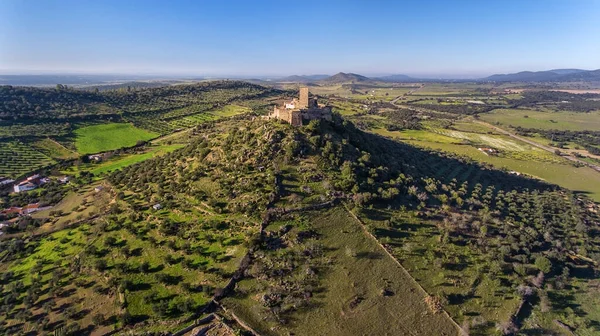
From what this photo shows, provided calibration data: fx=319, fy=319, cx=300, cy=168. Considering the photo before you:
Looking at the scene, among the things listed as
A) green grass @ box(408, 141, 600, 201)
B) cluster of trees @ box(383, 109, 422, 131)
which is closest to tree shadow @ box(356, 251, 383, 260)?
green grass @ box(408, 141, 600, 201)

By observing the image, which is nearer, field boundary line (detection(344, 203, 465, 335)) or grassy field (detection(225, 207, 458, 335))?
grassy field (detection(225, 207, 458, 335))

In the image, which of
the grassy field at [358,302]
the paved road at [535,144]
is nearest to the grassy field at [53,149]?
the grassy field at [358,302]

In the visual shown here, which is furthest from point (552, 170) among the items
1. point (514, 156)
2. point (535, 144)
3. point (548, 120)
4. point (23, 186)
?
point (23, 186)

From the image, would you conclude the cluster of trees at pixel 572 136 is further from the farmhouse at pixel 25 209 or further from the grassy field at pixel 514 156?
the farmhouse at pixel 25 209

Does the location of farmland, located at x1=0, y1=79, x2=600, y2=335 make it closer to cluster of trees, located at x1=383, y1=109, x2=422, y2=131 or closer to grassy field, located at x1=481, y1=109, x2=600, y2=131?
cluster of trees, located at x1=383, y1=109, x2=422, y2=131

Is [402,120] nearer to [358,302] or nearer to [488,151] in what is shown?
[488,151]

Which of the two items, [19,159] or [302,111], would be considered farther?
[19,159]
